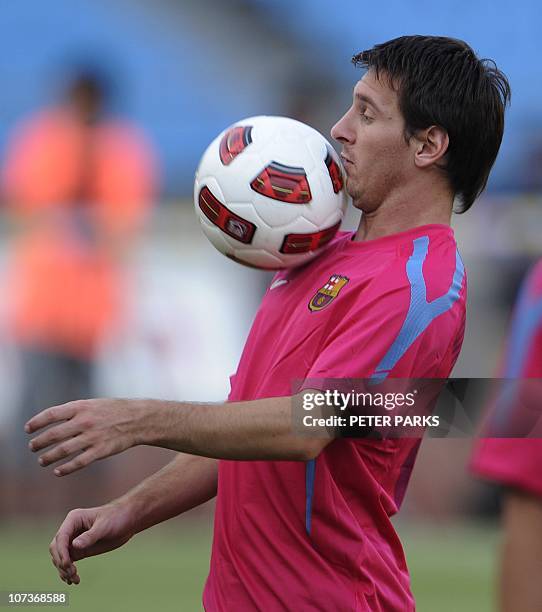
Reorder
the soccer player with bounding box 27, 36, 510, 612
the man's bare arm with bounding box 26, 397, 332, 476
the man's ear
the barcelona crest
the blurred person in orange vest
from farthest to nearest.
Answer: the blurred person in orange vest, the man's ear, the barcelona crest, the soccer player with bounding box 27, 36, 510, 612, the man's bare arm with bounding box 26, 397, 332, 476

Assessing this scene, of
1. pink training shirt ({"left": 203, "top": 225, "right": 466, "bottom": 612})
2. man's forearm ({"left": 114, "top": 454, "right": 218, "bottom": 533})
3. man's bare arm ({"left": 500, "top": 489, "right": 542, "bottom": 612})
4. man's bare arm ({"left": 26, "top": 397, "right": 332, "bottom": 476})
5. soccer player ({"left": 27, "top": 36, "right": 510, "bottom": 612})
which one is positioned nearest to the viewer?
man's bare arm ({"left": 500, "top": 489, "right": 542, "bottom": 612})

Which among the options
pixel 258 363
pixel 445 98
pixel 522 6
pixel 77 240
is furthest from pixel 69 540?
pixel 522 6

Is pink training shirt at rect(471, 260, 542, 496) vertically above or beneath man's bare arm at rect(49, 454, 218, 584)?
above

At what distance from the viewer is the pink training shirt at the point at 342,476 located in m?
3.03

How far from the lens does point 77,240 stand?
8.62 meters

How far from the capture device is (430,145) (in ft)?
10.9

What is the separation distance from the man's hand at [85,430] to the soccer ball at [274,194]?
2.46ft

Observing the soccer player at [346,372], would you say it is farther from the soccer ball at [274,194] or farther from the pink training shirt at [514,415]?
the pink training shirt at [514,415]

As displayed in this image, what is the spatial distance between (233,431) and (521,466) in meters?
0.67

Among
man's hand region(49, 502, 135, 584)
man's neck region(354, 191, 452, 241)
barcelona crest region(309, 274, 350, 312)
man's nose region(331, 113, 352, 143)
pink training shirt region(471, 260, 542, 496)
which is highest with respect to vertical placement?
man's nose region(331, 113, 352, 143)

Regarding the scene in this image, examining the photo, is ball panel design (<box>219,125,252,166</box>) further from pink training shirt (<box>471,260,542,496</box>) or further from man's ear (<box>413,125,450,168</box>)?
pink training shirt (<box>471,260,542,496</box>)

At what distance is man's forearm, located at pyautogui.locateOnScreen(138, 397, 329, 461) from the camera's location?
2838 mm

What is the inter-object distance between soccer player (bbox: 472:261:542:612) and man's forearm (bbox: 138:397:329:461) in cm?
45

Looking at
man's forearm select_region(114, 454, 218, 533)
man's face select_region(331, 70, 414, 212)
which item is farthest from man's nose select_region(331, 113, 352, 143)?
man's forearm select_region(114, 454, 218, 533)
